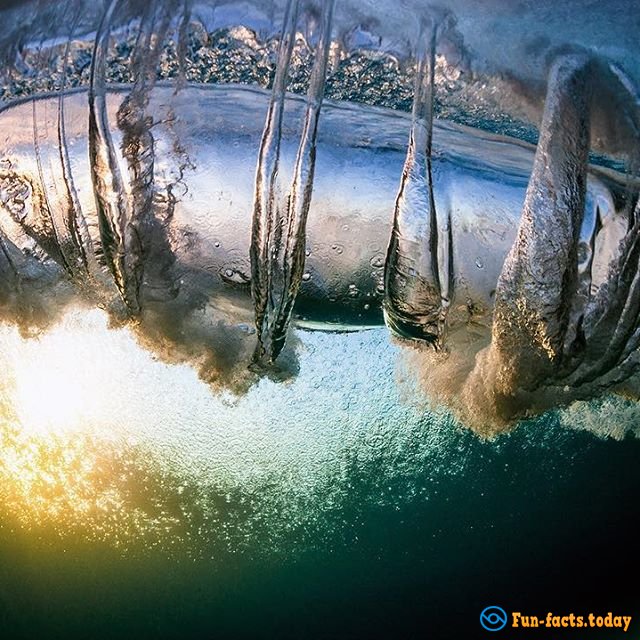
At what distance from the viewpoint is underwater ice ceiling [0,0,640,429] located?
27 centimetres

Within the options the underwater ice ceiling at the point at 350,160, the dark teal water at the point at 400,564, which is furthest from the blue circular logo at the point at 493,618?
the underwater ice ceiling at the point at 350,160

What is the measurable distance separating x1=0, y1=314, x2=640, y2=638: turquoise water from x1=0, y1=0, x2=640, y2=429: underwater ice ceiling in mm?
348

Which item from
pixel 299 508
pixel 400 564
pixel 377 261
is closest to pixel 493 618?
pixel 400 564

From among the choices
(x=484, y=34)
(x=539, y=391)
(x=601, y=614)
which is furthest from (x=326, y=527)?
(x=484, y=34)

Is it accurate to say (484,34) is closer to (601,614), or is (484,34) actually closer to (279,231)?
(279,231)

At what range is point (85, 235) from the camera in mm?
297

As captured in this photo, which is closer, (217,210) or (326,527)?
(217,210)

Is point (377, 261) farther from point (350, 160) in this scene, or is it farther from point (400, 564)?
point (400, 564)

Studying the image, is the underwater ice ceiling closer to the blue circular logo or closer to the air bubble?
the air bubble

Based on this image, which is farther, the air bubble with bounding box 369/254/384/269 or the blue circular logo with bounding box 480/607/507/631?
the blue circular logo with bounding box 480/607/507/631

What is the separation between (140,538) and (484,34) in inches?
29.7

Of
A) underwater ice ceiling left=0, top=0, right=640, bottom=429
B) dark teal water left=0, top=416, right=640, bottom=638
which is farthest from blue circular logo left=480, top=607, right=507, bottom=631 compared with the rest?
underwater ice ceiling left=0, top=0, right=640, bottom=429

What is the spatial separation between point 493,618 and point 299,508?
0.30 meters

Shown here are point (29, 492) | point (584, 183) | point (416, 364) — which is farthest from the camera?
point (29, 492)
